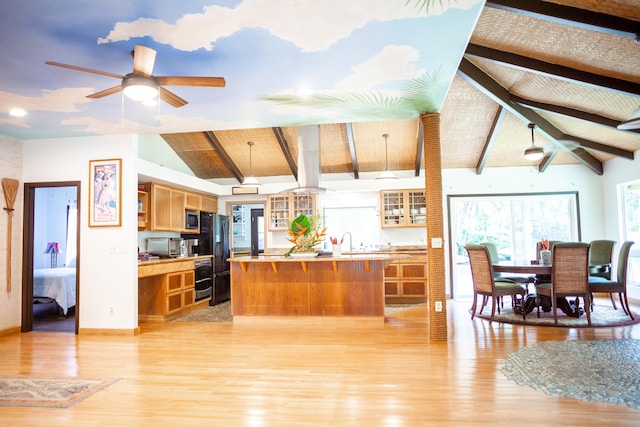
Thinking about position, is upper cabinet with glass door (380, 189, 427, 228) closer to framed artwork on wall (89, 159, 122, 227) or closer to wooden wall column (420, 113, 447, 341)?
wooden wall column (420, 113, 447, 341)

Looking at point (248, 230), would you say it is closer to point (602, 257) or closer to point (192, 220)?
point (192, 220)

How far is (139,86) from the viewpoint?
9.29 feet

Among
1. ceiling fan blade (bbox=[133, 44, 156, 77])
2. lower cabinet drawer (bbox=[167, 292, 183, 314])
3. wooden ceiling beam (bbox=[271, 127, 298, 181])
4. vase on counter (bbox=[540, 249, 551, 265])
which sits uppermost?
wooden ceiling beam (bbox=[271, 127, 298, 181])

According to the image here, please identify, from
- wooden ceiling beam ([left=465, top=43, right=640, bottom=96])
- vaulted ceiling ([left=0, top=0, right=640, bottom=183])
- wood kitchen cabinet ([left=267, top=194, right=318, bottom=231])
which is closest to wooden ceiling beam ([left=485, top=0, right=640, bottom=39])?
vaulted ceiling ([left=0, top=0, right=640, bottom=183])

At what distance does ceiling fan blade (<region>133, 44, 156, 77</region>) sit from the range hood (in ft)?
11.4

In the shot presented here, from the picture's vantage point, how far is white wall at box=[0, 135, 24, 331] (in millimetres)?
5070

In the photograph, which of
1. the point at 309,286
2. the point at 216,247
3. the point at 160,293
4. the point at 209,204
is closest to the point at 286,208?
the point at 209,204

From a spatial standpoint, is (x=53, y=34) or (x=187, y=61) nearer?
(x=53, y=34)

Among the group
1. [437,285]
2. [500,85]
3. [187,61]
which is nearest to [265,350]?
[437,285]

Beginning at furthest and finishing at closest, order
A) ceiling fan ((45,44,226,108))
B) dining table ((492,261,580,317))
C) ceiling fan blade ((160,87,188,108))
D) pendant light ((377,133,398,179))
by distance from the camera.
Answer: pendant light ((377,133,398,179)) → dining table ((492,261,580,317)) → ceiling fan blade ((160,87,188,108)) → ceiling fan ((45,44,226,108))

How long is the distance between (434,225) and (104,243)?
4.15 metres

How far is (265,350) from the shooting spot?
4.13m

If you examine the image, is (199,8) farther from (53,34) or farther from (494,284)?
(494,284)

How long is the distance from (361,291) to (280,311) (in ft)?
3.72
